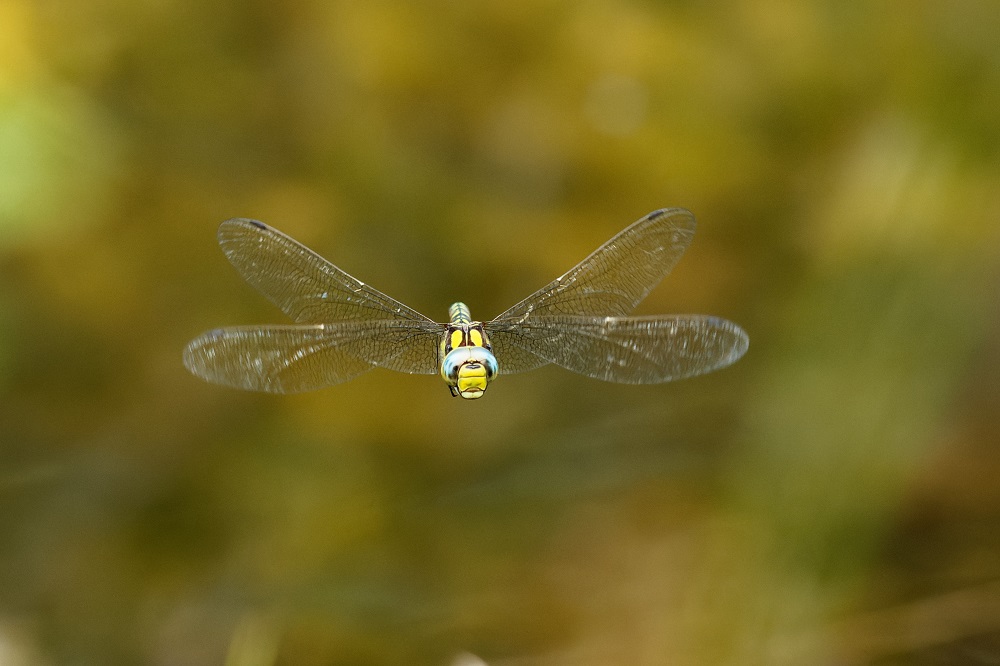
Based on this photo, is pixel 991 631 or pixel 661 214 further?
pixel 991 631

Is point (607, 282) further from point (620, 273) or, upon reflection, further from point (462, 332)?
point (462, 332)

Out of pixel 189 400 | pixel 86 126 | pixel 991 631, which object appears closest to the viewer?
pixel 991 631

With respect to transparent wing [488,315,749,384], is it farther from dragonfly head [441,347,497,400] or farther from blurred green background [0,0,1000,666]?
blurred green background [0,0,1000,666]

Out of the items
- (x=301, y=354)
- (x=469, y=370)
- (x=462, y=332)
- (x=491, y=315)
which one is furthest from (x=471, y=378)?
(x=491, y=315)

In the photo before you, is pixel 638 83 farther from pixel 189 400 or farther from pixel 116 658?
pixel 116 658

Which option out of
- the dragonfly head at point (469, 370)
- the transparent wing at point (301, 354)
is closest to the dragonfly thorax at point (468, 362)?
the dragonfly head at point (469, 370)

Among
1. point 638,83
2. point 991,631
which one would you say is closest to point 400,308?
point 638,83
